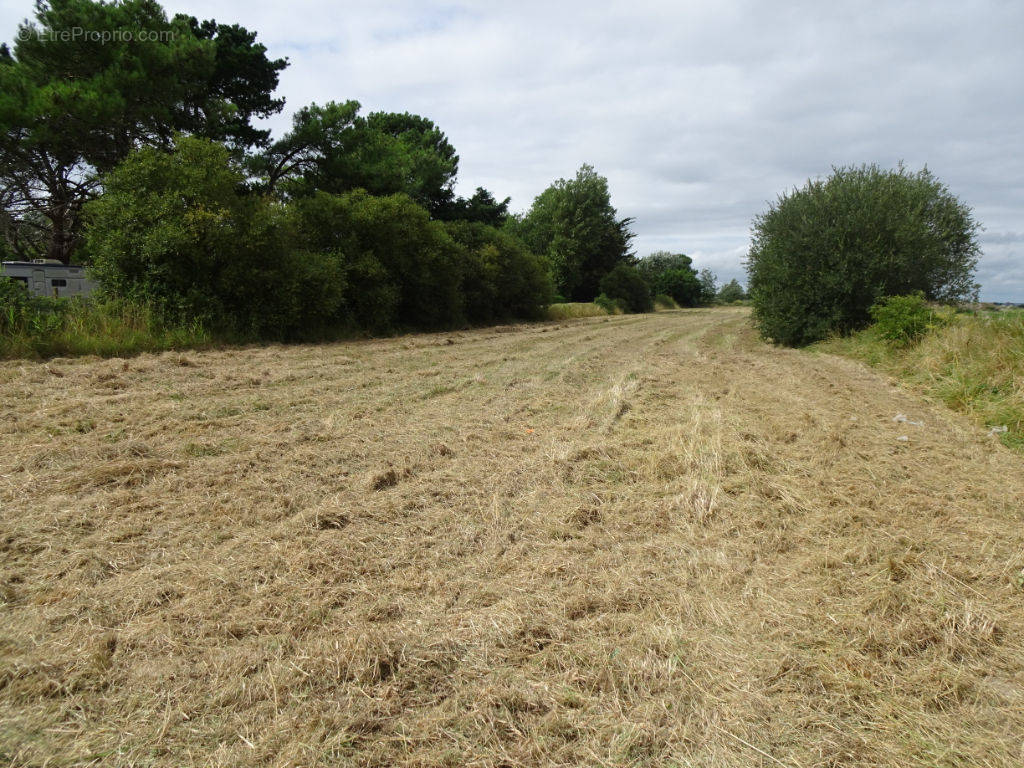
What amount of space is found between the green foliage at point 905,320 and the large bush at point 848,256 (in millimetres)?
2292

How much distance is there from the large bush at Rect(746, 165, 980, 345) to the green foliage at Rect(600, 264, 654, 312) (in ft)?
75.2

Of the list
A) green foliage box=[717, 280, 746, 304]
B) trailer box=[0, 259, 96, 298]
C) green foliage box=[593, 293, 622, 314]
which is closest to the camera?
trailer box=[0, 259, 96, 298]

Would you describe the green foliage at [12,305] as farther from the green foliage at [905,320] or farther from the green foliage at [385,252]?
the green foliage at [905,320]

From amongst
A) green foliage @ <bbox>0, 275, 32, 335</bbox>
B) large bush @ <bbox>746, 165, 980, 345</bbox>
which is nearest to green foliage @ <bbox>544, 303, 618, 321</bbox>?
large bush @ <bbox>746, 165, 980, 345</bbox>

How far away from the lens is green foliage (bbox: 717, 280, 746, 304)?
247 ft

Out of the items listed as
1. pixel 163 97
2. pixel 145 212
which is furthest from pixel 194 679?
pixel 163 97

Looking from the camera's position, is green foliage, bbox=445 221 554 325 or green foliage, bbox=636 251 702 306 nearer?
green foliage, bbox=445 221 554 325

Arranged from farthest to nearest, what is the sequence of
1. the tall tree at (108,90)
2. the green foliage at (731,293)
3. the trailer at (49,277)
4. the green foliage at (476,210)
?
1. the green foliage at (731,293)
2. the green foliage at (476,210)
3. the trailer at (49,277)
4. the tall tree at (108,90)

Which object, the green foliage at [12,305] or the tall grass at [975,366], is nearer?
the tall grass at [975,366]

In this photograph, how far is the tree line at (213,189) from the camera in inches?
395

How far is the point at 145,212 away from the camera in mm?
9719

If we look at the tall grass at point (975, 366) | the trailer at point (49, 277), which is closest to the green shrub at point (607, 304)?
the tall grass at point (975, 366)

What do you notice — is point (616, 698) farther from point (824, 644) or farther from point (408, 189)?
point (408, 189)

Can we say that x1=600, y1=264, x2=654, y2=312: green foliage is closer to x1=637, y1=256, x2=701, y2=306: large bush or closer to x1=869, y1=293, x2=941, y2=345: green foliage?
x1=637, y1=256, x2=701, y2=306: large bush
